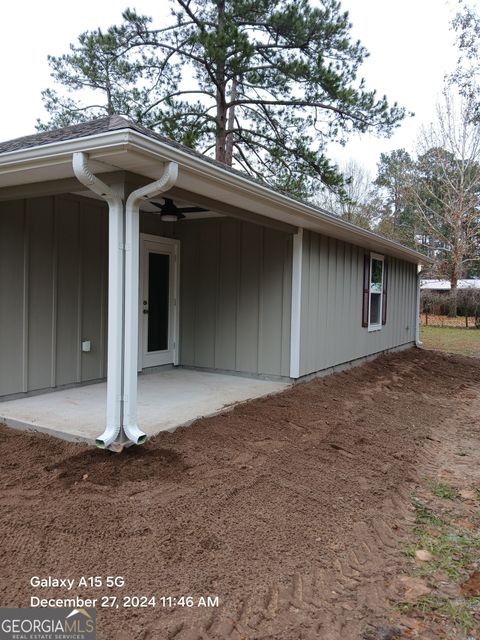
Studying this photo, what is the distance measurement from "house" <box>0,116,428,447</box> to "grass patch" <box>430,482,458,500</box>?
2.14 metres

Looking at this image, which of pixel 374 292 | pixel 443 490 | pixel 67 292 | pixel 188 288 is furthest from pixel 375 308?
pixel 443 490

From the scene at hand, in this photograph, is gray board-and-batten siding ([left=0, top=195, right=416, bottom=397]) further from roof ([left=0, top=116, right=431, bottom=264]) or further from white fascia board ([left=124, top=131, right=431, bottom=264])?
roof ([left=0, top=116, right=431, bottom=264])

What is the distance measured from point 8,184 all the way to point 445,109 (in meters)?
20.9

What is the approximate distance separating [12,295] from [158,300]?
7.55 ft

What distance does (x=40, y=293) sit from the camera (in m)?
5.19

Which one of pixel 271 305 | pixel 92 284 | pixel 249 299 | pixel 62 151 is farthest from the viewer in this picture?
pixel 249 299

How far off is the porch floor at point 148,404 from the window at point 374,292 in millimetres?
3295

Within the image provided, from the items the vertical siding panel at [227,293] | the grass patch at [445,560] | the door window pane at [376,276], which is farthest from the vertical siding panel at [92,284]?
the door window pane at [376,276]

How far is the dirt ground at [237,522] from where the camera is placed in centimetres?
207

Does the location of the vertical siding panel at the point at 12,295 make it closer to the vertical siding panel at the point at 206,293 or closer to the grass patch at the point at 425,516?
the vertical siding panel at the point at 206,293

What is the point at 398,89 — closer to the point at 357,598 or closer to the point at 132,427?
the point at 132,427

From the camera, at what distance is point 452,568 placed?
2486mm

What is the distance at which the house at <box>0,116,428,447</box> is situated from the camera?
3.70 metres

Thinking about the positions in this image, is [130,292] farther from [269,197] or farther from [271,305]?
[271,305]
